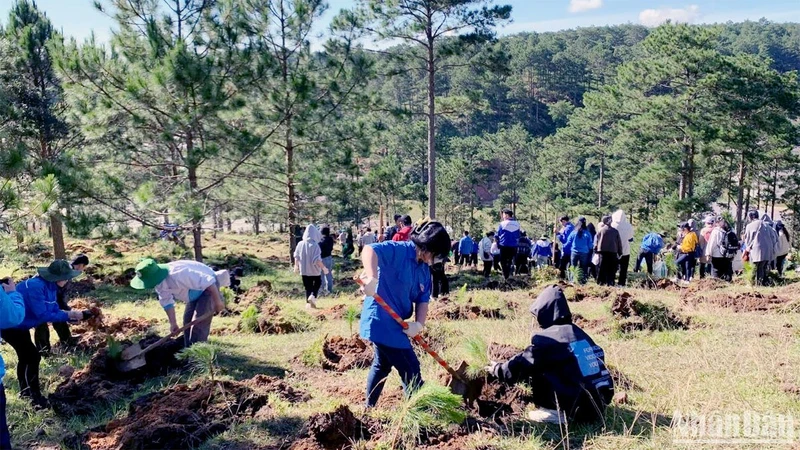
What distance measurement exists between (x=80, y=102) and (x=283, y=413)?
10480 mm

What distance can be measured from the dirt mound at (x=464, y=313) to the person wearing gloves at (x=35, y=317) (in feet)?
13.9

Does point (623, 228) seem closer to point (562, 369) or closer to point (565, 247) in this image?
point (565, 247)

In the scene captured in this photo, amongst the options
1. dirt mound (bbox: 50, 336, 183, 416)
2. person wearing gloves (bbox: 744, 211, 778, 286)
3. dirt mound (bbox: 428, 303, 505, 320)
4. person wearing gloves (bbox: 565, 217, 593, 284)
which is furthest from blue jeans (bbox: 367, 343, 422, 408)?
person wearing gloves (bbox: 744, 211, 778, 286)

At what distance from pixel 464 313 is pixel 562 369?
396 centimetres

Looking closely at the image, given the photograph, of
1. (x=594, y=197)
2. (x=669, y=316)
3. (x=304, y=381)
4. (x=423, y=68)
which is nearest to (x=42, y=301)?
(x=304, y=381)

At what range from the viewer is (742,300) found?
26.7ft

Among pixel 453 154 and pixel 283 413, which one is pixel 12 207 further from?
pixel 453 154

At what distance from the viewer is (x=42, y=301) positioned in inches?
221

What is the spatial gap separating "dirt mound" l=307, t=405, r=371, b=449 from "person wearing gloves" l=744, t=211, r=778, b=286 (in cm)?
828

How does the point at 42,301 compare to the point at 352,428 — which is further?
the point at 42,301

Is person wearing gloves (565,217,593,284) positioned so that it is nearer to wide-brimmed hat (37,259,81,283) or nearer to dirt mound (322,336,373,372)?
dirt mound (322,336,373,372)

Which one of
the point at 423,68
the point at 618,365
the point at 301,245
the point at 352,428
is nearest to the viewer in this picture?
the point at 352,428

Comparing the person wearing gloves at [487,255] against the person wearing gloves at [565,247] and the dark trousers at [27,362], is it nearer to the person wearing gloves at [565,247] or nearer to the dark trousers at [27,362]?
the person wearing gloves at [565,247]

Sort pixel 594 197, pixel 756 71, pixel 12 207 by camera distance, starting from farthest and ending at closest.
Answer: pixel 594 197 < pixel 756 71 < pixel 12 207
